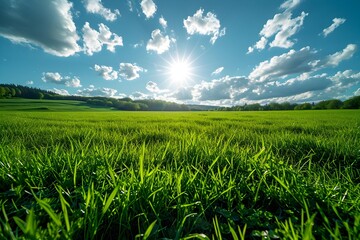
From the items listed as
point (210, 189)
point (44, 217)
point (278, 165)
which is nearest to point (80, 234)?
point (44, 217)

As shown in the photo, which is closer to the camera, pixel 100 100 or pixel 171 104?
pixel 100 100

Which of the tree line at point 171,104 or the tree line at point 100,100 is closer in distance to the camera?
the tree line at point 171,104

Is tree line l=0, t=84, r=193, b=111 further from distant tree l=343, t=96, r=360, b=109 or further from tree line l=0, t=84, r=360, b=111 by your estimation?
distant tree l=343, t=96, r=360, b=109

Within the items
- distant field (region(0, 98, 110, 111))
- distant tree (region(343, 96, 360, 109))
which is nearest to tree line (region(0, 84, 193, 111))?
distant field (region(0, 98, 110, 111))

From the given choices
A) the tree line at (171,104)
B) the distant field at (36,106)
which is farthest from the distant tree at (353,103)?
the distant field at (36,106)

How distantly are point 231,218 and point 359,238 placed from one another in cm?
65

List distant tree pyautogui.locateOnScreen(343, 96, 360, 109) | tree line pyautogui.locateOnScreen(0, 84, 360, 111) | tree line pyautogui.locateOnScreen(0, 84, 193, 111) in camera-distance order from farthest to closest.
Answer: tree line pyautogui.locateOnScreen(0, 84, 193, 111) → tree line pyautogui.locateOnScreen(0, 84, 360, 111) → distant tree pyautogui.locateOnScreen(343, 96, 360, 109)

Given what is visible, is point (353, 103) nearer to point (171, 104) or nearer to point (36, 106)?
point (171, 104)

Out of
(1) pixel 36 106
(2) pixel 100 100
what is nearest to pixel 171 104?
(2) pixel 100 100

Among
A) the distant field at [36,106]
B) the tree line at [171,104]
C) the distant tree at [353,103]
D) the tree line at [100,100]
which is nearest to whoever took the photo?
the distant field at [36,106]

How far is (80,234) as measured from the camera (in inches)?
39.6

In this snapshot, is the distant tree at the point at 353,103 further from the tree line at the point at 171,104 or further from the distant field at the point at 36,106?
the distant field at the point at 36,106

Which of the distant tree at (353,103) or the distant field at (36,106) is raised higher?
the distant tree at (353,103)

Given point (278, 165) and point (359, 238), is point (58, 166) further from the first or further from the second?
point (359, 238)
